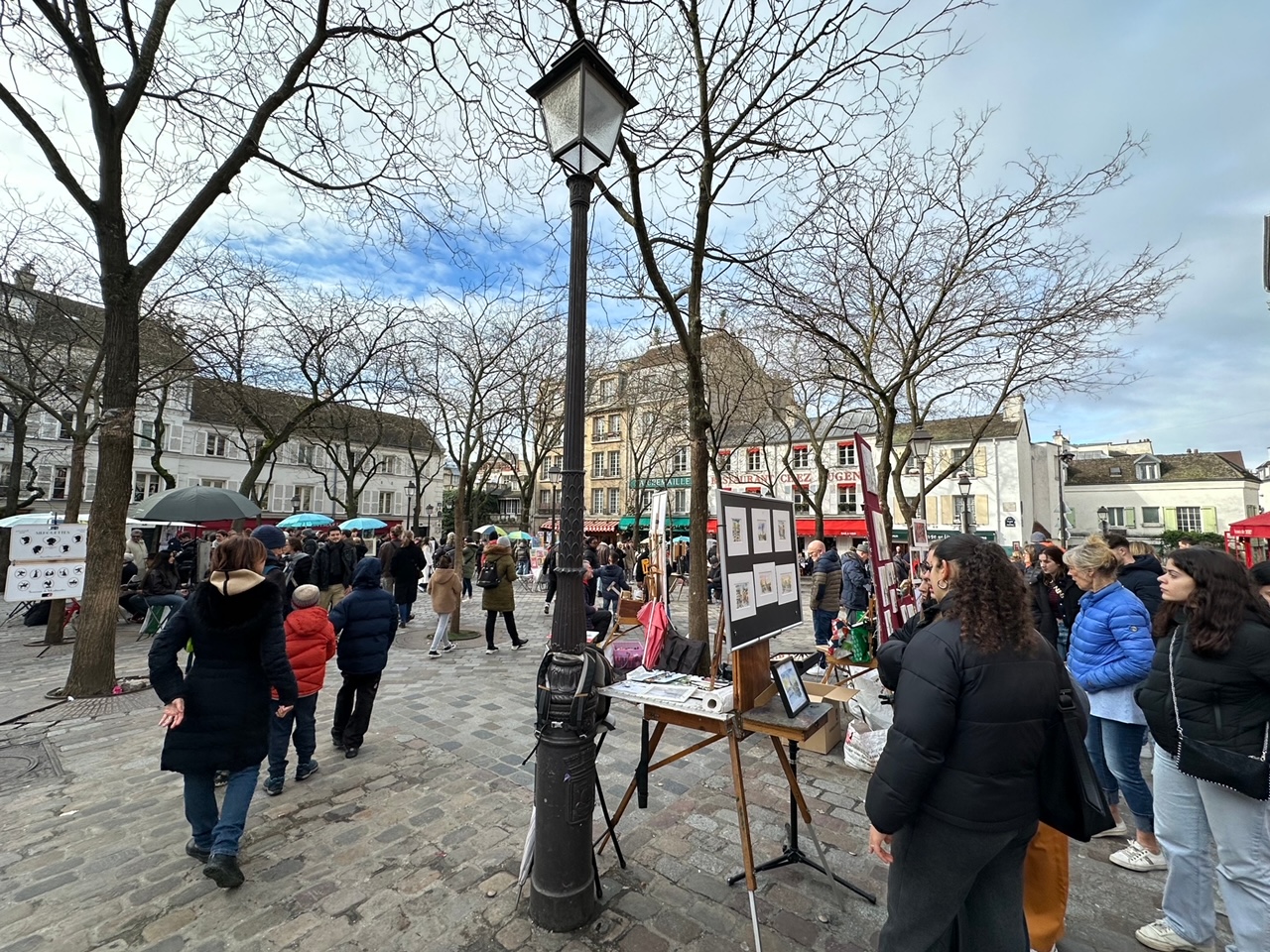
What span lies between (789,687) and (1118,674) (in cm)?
211

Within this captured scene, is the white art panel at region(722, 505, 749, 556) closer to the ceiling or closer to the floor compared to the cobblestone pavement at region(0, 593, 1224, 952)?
closer to the ceiling

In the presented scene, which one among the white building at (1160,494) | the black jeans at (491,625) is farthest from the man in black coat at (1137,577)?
the white building at (1160,494)

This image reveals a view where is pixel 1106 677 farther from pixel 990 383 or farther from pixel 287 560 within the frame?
pixel 990 383

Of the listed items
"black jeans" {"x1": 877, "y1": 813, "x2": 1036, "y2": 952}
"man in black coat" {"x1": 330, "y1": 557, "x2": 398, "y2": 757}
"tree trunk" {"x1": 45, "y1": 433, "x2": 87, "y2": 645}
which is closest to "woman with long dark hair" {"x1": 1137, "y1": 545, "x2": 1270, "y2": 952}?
"black jeans" {"x1": 877, "y1": 813, "x2": 1036, "y2": 952}

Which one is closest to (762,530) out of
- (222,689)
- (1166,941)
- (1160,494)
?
(1166,941)

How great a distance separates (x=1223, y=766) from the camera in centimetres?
233

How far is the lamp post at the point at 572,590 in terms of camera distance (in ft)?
8.72

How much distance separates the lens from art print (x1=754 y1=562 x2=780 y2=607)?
3260mm

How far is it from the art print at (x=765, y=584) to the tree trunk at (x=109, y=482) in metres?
7.22

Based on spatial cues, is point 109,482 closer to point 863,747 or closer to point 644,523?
point 863,747

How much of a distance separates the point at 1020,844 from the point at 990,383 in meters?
12.8

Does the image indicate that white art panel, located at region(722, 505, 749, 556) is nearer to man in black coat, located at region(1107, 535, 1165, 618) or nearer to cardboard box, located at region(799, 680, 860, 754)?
cardboard box, located at region(799, 680, 860, 754)

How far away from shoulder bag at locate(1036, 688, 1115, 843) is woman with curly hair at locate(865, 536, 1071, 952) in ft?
0.14

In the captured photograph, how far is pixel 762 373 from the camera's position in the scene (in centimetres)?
1577
